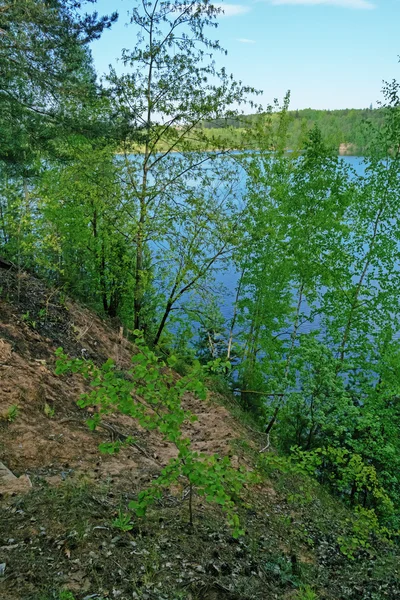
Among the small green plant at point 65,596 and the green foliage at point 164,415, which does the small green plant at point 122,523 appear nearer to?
the green foliage at point 164,415

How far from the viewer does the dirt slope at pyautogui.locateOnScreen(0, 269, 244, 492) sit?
5078mm

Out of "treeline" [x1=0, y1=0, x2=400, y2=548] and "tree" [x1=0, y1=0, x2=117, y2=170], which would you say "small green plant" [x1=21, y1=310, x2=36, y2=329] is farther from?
"tree" [x1=0, y1=0, x2=117, y2=170]

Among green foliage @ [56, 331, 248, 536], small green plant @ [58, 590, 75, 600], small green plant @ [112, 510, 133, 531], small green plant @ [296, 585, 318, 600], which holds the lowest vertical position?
small green plant @ [58, 590, 75, 600]

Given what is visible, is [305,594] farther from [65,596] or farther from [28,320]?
[28,320]

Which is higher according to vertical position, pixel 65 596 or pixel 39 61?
pixel 39 61

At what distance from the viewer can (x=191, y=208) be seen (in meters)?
10.7

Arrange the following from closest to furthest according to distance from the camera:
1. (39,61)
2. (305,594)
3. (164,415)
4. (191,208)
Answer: (164,415) → (305,594) → (39,61) → (191,208)

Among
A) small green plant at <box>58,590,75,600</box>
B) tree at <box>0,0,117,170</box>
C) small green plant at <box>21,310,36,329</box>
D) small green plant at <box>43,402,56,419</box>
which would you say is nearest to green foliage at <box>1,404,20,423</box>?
small green plant at <box>43,402,56,419</box>

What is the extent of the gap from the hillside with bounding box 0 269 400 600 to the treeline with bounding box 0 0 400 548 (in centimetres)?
153

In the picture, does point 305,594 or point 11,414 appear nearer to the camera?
point 305,594

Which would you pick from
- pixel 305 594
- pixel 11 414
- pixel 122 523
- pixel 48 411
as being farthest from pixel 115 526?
pixel 48 411

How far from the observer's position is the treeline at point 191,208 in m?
8.19

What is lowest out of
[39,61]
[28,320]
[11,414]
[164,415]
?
[11,414]

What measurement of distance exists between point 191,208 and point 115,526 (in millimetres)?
8284
